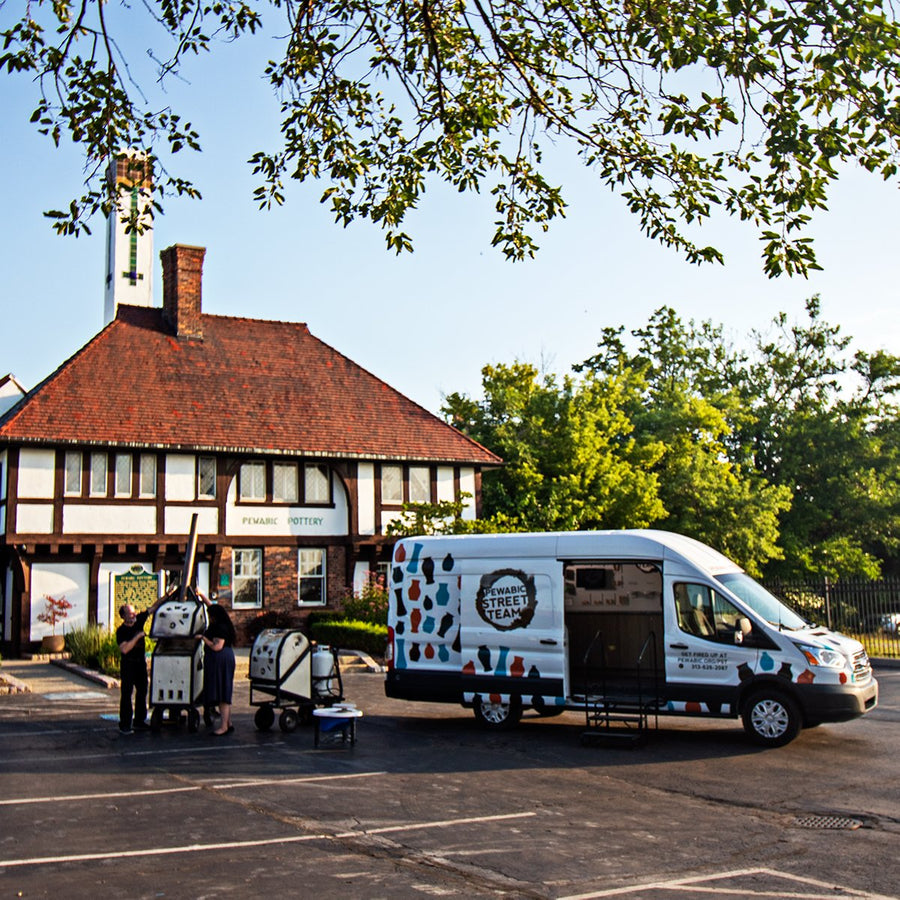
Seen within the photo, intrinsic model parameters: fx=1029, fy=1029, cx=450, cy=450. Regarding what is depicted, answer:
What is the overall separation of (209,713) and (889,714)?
10.1 metres

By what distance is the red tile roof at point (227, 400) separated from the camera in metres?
27.4

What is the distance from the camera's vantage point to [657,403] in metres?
45.5

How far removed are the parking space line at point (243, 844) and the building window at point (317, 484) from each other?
72.5 ft

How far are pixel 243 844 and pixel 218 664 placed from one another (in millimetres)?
5899

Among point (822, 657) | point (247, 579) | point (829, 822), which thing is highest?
point (247, 579)

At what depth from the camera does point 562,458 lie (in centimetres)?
3475

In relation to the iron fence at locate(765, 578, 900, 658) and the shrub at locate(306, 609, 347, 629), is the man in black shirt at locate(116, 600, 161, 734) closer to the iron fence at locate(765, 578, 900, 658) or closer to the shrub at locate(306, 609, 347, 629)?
the shrub at locate(306, 609, 347, 629)

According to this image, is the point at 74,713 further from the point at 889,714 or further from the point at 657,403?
the point at 657,403

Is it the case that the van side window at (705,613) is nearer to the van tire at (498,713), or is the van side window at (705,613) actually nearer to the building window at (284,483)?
the van tire at (498,713)

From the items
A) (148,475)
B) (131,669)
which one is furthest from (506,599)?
(148,475)

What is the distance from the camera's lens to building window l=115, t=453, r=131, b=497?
27.5 metres

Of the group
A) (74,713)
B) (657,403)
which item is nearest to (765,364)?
(657,403)

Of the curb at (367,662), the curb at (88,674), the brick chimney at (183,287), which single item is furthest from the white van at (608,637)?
the brick chimney at (183,287)

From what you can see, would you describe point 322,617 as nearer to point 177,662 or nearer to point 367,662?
point 367,662
